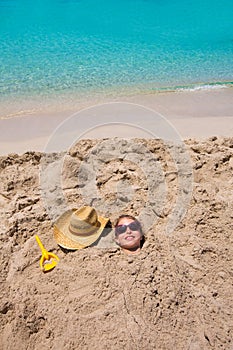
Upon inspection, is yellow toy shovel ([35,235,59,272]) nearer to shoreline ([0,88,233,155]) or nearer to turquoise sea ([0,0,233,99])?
shoreline ([0,88,233,155])

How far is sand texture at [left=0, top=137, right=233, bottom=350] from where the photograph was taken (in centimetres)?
213

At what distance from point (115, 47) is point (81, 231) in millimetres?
8929

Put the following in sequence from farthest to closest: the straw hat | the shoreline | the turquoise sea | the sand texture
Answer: the turquoise sea → the shoreline → the straw hat → the sand texture

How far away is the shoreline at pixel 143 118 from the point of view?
522 cm

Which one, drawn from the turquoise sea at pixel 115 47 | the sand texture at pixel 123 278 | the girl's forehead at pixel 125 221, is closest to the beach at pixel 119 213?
the sand texture at pixel 123 278

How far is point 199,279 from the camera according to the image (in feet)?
8.05

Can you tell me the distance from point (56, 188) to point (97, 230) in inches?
33.5

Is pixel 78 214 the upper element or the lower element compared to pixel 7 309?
upper

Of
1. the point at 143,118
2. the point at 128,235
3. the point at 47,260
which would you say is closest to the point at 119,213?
the point at 128,235

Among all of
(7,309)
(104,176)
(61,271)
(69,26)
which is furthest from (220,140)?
(69,26)

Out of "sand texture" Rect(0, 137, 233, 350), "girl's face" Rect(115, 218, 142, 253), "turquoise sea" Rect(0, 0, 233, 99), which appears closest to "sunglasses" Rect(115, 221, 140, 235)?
"girl's face" Rect(115, 218, 142, 253)

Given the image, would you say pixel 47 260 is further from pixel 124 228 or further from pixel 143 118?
pixel 143 118

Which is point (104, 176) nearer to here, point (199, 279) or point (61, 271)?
point (61, 271)

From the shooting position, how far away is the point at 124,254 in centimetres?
258
